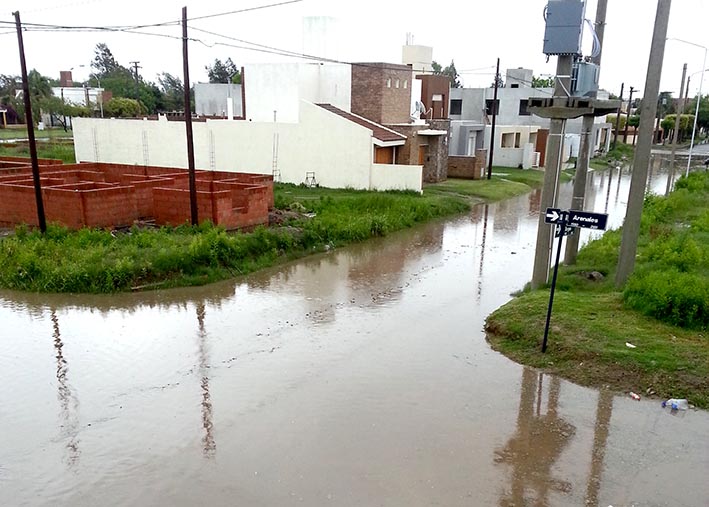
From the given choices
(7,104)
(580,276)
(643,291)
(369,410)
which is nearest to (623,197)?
(580,276)

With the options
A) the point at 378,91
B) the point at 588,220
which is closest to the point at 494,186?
the point at 378,91

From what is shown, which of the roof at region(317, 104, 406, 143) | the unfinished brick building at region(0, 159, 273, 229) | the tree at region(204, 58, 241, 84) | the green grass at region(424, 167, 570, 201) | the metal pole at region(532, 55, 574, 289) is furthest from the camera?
the tree at region(204, 58, 241, 84)

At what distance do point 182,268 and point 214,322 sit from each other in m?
3.07

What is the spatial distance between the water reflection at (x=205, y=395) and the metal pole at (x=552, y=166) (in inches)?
275

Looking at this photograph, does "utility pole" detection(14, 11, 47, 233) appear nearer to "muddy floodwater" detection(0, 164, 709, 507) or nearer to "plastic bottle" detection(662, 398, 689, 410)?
"muddy floodwater" detection(0, 164, 709, 507)

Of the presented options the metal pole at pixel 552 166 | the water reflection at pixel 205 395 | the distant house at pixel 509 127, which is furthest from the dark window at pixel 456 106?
the water reflection at pixel 205 395

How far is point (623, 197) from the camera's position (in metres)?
32.9

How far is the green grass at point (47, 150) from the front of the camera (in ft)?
119

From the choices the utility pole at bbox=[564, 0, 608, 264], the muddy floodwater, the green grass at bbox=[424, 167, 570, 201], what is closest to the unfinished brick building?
the muddy floodwater

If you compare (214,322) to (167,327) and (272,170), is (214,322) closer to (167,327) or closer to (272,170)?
(167,327)

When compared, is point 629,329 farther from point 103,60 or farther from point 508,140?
point 103,60

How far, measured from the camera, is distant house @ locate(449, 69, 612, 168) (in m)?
42.2

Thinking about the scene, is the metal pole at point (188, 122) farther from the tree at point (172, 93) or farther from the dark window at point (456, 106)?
the tree at point (172, 93)

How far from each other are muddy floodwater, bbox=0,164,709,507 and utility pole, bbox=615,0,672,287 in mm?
3164
